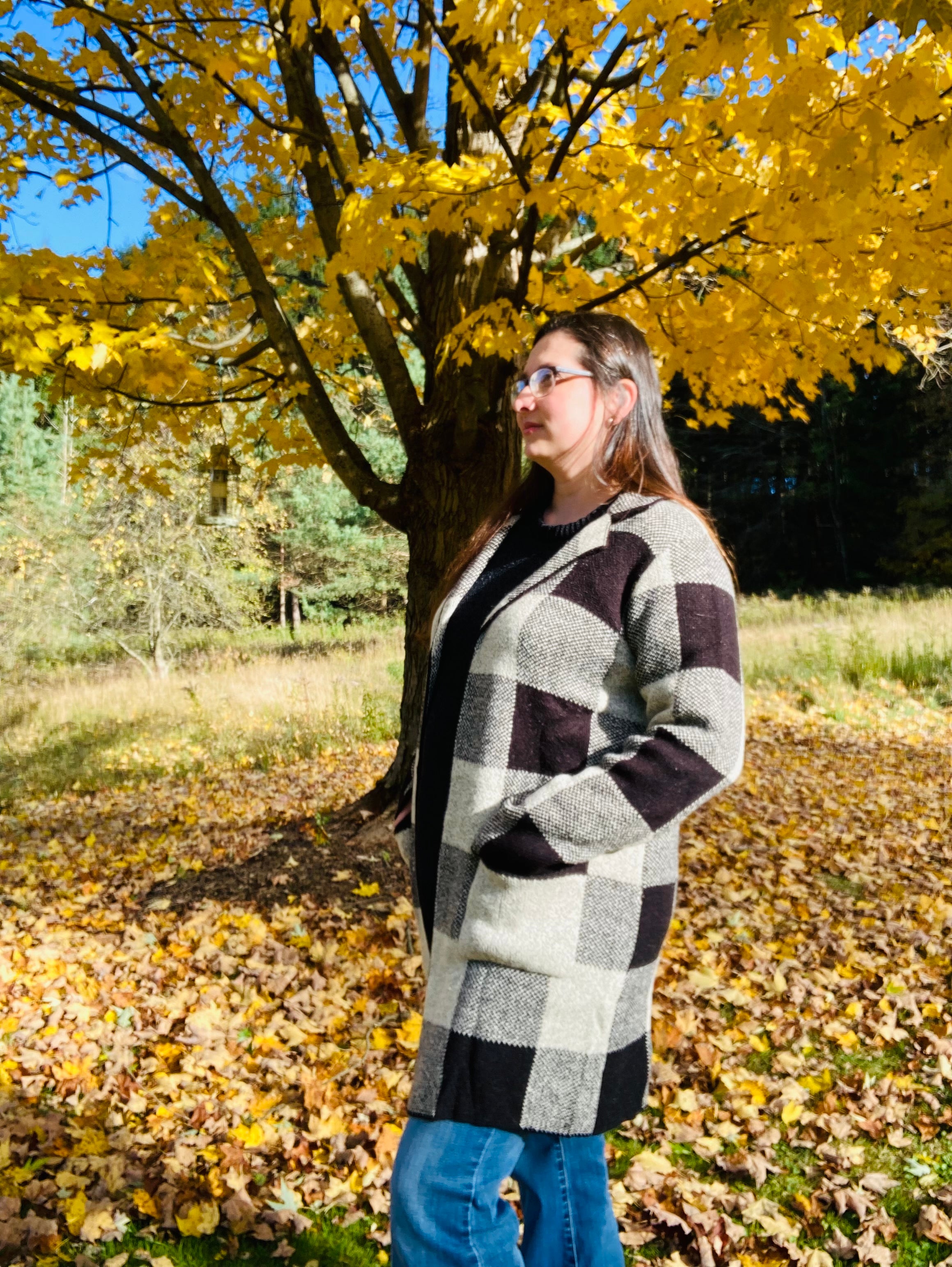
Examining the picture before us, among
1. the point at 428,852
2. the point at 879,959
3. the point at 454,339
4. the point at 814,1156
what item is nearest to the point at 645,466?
the point at 428,852

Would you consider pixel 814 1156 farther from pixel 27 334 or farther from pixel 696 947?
pixel 27 334

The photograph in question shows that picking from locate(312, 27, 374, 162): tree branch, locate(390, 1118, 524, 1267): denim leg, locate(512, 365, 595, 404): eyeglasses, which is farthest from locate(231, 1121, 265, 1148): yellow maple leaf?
locate(312, 27, 374, 162): tree branch

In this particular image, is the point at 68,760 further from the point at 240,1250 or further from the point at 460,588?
the point at 460,588

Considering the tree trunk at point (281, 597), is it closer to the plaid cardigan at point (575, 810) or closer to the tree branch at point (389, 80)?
the tree branch at point (389, 80)

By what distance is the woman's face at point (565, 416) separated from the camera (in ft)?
4.97

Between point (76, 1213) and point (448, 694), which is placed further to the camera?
point (76, 1213)

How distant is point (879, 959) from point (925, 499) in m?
20.1

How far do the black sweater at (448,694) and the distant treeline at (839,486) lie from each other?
19.3 metres

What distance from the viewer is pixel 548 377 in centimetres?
153

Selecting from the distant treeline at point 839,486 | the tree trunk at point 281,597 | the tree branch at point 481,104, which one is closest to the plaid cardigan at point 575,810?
the tree branch at point 481,104

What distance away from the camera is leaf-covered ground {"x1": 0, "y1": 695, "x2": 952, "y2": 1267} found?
2.31 metres

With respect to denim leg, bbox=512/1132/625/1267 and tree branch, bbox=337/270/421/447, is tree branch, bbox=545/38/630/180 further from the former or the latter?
denim leg, bbox=512/1132/625/1267

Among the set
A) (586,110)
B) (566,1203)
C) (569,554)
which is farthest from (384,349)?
(566,1203)

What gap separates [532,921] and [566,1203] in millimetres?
563
